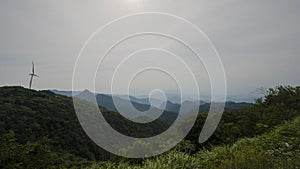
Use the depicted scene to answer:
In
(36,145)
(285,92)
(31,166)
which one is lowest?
(31,166)

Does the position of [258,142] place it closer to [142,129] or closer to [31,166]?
[31,166]

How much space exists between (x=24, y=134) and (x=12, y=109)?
295 inches

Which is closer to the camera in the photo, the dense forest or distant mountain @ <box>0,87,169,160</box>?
the dense forest

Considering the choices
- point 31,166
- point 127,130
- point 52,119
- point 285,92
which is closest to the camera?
point 31,166

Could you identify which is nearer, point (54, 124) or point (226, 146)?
point (226, 146)

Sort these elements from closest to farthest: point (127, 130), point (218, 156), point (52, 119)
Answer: point (218, 156) → point (127, 130) → point (52, 119)

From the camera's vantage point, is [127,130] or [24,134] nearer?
[24,134]

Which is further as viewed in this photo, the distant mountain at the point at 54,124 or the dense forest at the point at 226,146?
the distant mountain at the point at 54,124

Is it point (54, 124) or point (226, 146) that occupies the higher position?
point (54, 124)

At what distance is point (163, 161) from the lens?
530cm

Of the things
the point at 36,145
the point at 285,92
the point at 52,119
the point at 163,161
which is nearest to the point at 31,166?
the point at 36,145

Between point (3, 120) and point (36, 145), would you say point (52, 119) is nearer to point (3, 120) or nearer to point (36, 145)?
point (3, 120)

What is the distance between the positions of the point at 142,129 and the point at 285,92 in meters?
21.7

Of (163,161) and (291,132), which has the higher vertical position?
(291,132)
